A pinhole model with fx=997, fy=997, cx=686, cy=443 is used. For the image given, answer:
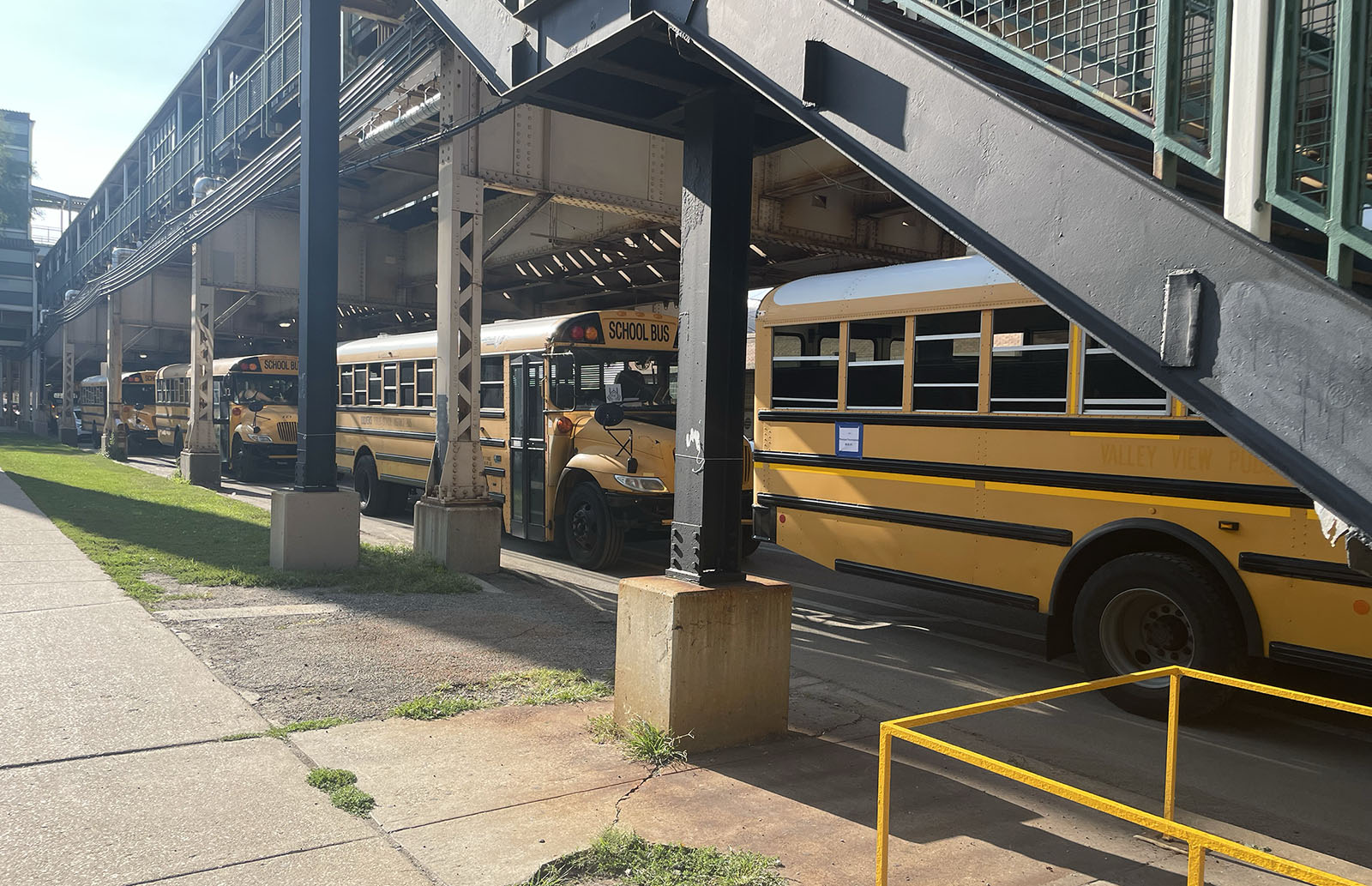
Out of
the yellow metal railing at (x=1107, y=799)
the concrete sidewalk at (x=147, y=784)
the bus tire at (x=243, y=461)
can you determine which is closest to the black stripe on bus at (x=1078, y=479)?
the yellow metal railing at (x=1107, y=799)

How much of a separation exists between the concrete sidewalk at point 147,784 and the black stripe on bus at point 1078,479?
455 centimetres

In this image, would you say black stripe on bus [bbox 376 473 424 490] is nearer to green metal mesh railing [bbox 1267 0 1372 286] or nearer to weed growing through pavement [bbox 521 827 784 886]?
weed growing through pavement [bbox 521 827 784 886]

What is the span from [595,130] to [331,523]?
5381 mm

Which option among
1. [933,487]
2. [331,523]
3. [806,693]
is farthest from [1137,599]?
[331,523]

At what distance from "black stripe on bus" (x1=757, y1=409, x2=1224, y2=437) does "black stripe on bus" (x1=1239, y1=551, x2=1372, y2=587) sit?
74cm

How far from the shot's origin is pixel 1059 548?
6707 mm

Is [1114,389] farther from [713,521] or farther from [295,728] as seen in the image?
[295,728]

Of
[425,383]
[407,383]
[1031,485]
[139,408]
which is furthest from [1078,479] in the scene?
[139,408]

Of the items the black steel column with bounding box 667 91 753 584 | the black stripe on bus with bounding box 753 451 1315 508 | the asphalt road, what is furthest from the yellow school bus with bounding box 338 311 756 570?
the black steel column with bounding box 667 91 753 584

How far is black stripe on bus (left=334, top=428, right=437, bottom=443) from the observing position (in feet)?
45.3

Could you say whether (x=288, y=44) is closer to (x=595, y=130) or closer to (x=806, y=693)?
(x=595, y=130)

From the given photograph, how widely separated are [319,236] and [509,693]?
608 cm

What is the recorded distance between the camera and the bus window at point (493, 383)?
40.3ft

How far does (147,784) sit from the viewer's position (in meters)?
4.30
